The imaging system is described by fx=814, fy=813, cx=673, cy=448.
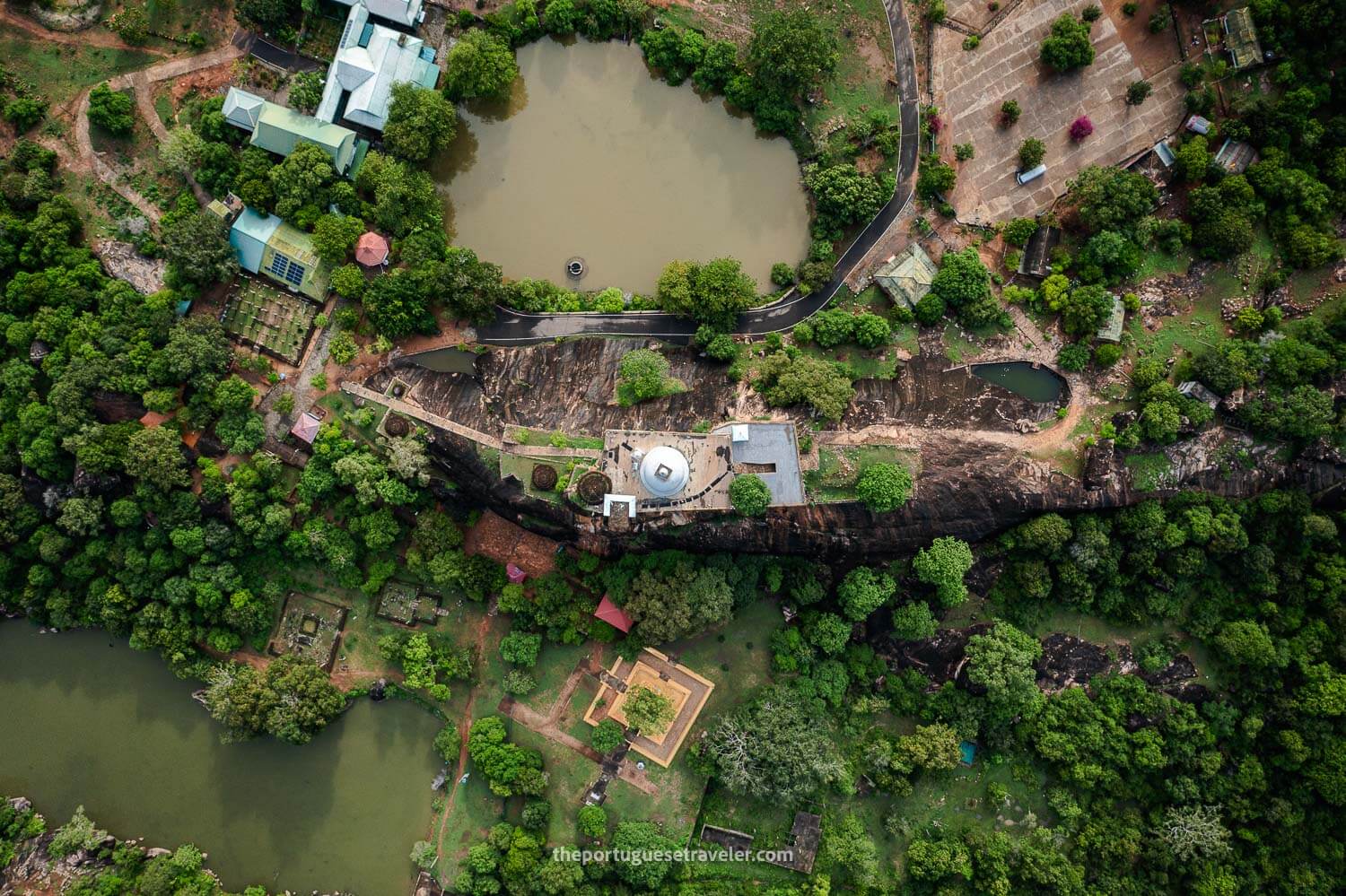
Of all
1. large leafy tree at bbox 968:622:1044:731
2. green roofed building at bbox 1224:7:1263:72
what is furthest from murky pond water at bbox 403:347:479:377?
green roofed building at bbox 1224:7:1263:72

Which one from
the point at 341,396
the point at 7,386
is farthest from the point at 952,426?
the point at 7,386

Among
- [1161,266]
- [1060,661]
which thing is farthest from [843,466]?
[1161,266]

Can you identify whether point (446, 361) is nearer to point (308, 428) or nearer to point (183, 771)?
point (308, 428)

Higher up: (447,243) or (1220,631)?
(447,243)

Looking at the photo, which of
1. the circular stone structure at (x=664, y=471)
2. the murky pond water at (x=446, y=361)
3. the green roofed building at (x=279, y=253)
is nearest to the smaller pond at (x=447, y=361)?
the murky pond water at (x=446, y=361)

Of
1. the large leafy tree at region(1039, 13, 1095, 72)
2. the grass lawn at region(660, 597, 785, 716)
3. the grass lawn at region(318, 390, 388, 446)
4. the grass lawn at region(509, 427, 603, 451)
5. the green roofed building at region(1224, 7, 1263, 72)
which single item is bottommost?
the grass lawn at region(660, 597, 785, 716)

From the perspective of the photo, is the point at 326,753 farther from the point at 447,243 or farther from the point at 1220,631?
the point at 1220,631

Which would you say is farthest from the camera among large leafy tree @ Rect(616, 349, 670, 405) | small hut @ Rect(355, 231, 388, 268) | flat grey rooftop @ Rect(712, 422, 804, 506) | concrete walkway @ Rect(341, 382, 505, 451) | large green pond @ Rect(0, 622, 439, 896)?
large green pond @ Rect(0, 622, 439, 896)

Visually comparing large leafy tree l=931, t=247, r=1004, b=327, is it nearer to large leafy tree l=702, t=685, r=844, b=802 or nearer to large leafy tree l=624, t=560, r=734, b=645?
large leafy tree l=624, t=560, r=734, b=645
